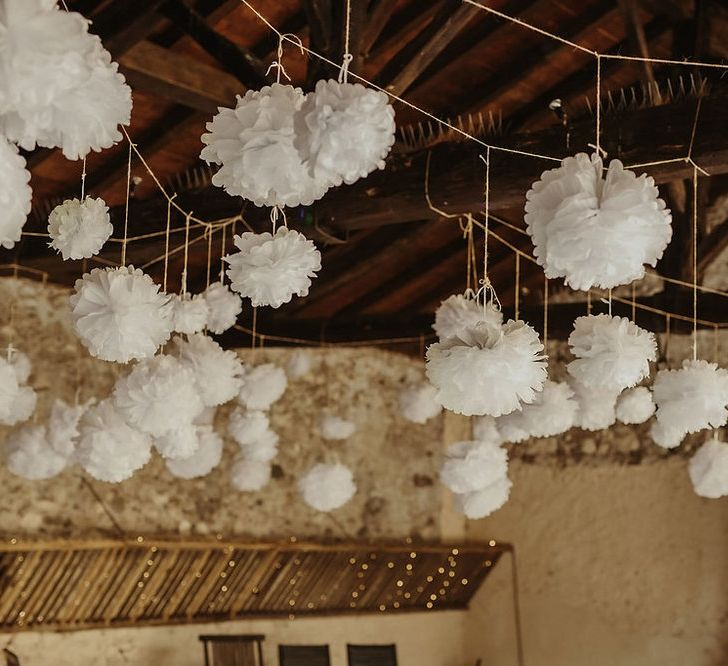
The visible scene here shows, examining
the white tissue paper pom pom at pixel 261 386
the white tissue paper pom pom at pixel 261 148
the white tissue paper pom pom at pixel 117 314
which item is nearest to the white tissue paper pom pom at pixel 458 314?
the white tissue paper pom pom at pixel 117 314

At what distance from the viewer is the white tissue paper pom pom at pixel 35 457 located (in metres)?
5.80

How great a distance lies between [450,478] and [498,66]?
2.62 meters

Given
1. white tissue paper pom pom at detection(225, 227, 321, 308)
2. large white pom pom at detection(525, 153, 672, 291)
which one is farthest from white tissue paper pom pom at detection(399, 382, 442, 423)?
large white pom pom at detection(525, 153, 672, 291)

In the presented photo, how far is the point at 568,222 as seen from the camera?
3084 millimetres

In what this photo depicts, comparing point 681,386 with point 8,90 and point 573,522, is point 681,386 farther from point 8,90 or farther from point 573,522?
point 573,522

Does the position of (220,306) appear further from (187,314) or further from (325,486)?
(325,486)

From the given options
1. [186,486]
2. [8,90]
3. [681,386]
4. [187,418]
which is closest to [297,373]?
[186,486]

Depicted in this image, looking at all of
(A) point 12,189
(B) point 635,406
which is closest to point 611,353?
(B) point 635,406

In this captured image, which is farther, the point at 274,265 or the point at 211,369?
the point at 211,369

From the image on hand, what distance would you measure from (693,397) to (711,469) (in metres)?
1.43

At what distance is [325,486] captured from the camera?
6695 mm

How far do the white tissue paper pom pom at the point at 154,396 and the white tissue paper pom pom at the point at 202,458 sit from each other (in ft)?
5.44

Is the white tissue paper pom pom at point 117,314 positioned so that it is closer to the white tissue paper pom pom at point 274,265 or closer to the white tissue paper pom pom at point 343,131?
the white tissue paper pom pom at point 274,265

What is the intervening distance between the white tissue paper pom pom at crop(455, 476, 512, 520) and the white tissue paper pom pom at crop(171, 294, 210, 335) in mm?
1954
